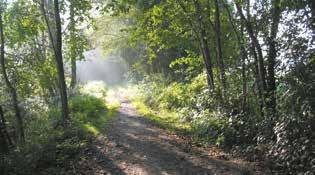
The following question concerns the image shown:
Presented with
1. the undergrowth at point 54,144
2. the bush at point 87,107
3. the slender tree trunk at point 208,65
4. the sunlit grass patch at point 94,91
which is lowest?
the undergrowth at point 54,144

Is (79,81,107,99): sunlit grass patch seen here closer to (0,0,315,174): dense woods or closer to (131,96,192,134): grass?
(0,0,315,174): dense woods

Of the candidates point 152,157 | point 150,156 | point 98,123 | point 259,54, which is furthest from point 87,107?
point 259,54

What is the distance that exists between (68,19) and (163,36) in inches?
145

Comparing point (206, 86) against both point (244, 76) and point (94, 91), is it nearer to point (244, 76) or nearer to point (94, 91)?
point (244, 76)

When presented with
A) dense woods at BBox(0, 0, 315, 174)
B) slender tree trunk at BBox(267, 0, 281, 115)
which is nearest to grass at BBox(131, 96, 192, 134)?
dense woods at BBox(0, 0, 315, 174)

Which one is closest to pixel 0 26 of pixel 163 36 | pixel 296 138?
pixel 163 36

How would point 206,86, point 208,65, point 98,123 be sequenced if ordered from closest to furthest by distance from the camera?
point 208,65 < point 98,123 < point 206,86

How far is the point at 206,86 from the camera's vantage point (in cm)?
1634

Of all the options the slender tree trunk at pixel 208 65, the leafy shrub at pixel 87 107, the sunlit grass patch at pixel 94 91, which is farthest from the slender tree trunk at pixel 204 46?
the sunlit grass patch at pixel 94 91

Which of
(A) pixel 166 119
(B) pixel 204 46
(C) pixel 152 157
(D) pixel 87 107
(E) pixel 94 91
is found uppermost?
(B) pixel 204 46

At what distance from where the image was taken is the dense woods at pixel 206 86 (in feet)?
26.8

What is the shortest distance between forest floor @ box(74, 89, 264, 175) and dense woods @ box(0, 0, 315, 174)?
437mm

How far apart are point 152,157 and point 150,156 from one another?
0.11 metres

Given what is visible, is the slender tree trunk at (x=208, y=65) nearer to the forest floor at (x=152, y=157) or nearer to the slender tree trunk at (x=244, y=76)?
the forest floor at (x=152, y=157)
